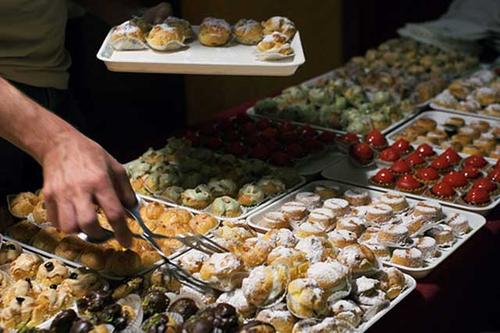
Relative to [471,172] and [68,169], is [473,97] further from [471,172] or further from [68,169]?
[68,169]

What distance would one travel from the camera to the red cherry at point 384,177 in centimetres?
197

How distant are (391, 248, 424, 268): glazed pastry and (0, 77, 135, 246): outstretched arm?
0.54m

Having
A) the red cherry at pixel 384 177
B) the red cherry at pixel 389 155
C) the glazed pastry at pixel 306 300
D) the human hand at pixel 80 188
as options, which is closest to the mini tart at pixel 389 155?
the red cherry at pixel 389 155

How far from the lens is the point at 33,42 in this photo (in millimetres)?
2049

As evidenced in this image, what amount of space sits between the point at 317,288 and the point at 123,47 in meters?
0.89

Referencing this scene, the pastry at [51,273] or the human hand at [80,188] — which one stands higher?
the human hand at [80,188]

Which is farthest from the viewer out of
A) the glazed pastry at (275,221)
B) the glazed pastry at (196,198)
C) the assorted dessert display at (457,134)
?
the assorted dessert display at (457,134)

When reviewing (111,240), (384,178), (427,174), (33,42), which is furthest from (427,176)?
(33,42)

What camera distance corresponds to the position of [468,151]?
2168mm

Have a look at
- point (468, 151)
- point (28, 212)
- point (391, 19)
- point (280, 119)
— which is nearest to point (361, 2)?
point (391, 19)

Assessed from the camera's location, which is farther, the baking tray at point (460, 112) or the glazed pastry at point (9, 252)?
the baking tray at point (460, 112)

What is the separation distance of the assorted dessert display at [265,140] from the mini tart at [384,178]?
214 millimetres

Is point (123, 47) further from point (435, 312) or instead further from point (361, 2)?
point (361, 2)

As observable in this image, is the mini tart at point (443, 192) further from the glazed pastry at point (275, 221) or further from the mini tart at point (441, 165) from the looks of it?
the glazed pastry at point (275, 221)
